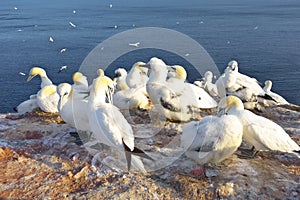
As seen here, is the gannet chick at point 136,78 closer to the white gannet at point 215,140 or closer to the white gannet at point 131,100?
the white gannet at point 131,100

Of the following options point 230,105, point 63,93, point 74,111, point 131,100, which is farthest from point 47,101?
point 230,105

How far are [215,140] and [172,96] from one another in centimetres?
235

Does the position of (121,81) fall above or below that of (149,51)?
above

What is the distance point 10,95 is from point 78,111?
1718cm

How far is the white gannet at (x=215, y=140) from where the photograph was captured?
223 inches

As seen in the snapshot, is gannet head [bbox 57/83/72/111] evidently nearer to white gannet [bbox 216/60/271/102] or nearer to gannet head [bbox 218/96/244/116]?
gannet head [bbox 218/96/244/116]

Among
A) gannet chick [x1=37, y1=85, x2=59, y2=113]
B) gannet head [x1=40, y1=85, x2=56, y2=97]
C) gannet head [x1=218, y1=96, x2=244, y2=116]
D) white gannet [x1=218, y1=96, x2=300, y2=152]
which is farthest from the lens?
gannet head [x1=40, y1=85, x2=56, y2=97]

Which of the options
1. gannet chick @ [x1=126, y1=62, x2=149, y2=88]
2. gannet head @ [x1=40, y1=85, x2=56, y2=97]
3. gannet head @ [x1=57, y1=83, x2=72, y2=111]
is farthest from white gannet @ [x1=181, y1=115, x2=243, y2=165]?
gannet head @ [x1=40, y1=85, x2=56, y2=97]

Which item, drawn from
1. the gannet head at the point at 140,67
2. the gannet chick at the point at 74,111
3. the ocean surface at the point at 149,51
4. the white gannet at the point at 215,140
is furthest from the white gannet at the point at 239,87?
the ocean surface at the point at 149,51

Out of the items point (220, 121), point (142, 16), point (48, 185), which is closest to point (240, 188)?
point (220, 121)

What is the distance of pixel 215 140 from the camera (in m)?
5.66

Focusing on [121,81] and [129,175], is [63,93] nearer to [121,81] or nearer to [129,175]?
[129,175]

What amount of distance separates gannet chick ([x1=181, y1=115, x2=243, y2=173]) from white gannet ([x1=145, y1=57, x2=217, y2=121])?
6.39 ft

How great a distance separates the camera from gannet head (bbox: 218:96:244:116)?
262 inches
